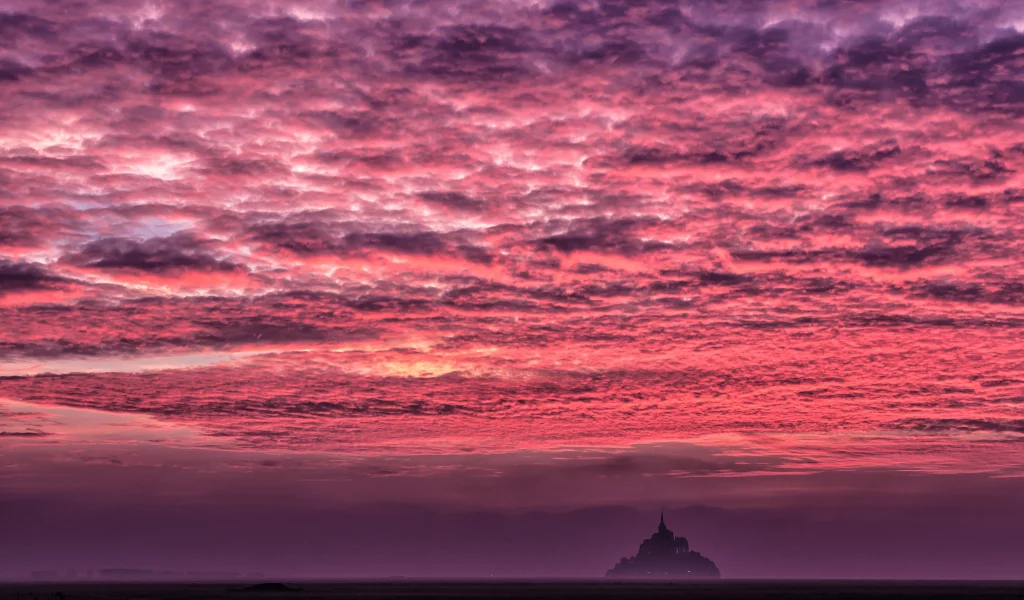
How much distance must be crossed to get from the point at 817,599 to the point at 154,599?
11450cm

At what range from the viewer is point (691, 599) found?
7549 inches

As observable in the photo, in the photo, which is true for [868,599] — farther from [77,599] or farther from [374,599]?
[77,599]

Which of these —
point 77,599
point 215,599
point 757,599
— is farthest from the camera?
point 757,599

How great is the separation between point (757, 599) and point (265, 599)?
85.1 metres

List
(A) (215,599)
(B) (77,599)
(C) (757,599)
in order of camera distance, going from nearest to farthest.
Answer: (B) (77,599) < (A) (215,599) < (C) (757,599)

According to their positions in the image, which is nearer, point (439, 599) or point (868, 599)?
point (439, 599)

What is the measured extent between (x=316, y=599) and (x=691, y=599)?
214ft

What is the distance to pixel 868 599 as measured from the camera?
197 m

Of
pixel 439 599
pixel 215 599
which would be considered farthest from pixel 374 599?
pixel 215 599

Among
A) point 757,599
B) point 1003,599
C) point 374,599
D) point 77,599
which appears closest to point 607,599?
point 757,599

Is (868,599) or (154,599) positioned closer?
(154,599)

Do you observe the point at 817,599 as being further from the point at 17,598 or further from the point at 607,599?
the point at 17,598

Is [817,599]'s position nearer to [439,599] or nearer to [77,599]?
[439,599]

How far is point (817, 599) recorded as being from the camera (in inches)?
7731
